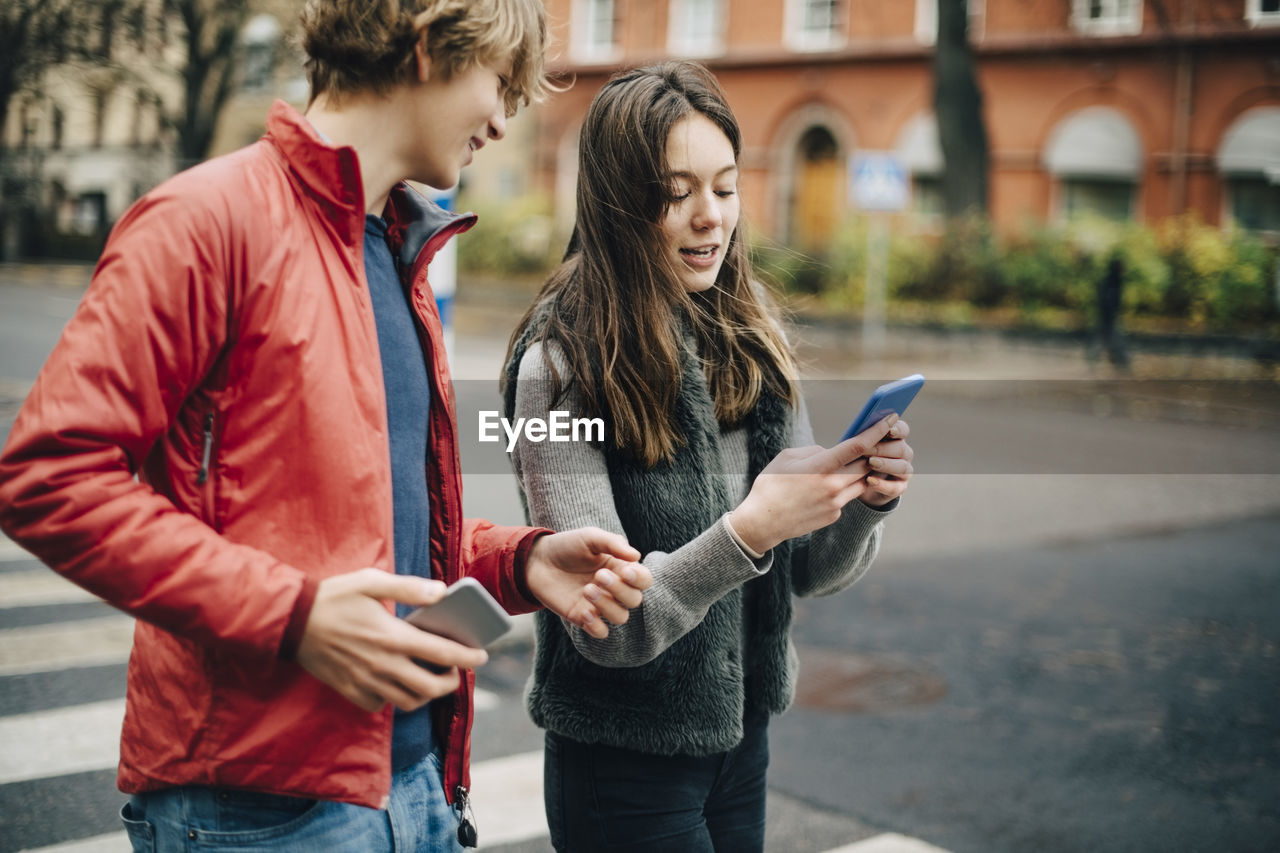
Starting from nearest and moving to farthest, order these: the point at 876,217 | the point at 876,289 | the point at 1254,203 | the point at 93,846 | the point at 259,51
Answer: the point at 93,846, the point at 259,51, the point at 876,289, the point at 1254,203, the point at 876,217

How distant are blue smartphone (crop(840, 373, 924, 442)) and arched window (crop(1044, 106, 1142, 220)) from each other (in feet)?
84.7

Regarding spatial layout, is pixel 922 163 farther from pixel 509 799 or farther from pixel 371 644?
pixel 371 644

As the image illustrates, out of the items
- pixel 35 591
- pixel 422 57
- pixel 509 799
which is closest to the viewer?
pixel 422 57

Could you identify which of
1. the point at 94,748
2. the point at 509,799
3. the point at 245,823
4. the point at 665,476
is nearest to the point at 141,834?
the point at 245,823

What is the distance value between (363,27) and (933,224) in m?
27.9

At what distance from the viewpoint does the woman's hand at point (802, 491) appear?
1933mm

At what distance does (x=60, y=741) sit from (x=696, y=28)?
29.4m

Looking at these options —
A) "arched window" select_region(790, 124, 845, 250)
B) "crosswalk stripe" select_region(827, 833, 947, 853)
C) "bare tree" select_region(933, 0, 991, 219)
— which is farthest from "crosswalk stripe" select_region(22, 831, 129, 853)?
"arched window" select_region(790, 124, 845, 250)

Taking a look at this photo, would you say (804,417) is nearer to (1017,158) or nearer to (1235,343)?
(1235,343)

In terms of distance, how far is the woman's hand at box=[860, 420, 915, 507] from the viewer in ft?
6.54

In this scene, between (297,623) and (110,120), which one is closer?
(297,623)

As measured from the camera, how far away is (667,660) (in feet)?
7.18

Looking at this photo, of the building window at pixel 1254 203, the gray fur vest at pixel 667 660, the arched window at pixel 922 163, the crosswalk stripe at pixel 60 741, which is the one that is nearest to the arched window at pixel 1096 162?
the building window at pixel 1254 203

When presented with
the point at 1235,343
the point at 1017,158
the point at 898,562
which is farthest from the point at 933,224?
the point at 898,562
